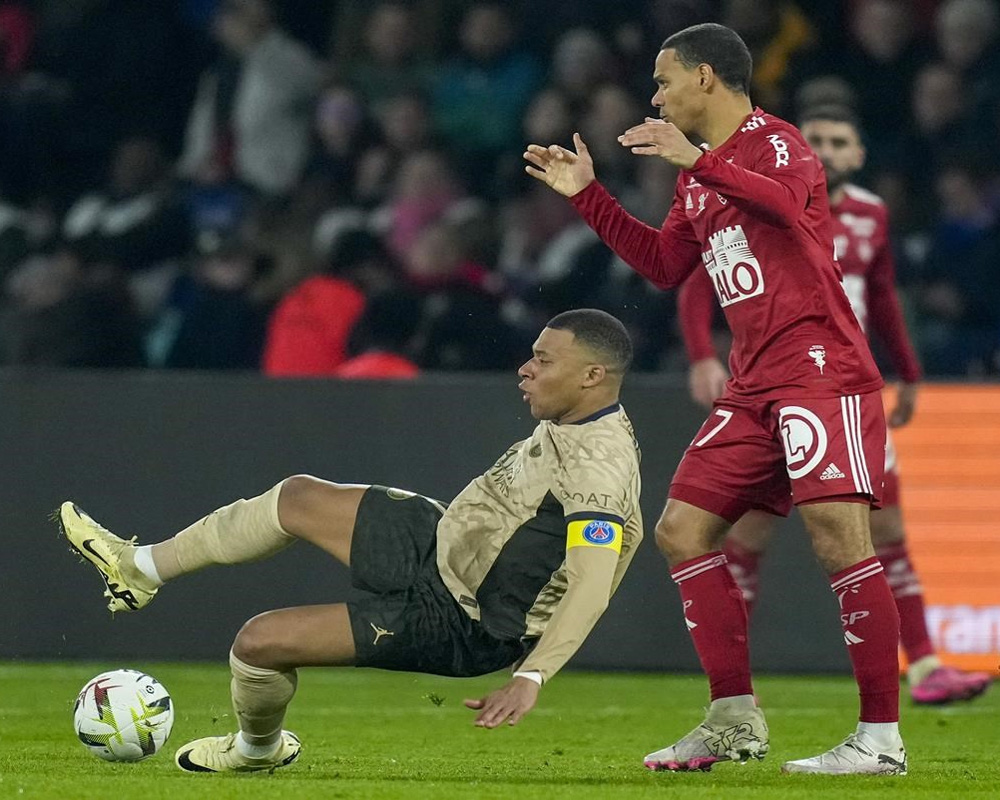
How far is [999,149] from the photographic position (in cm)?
1077

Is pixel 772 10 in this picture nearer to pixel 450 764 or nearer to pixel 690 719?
pixel 690 719

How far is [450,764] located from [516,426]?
10.8 ft

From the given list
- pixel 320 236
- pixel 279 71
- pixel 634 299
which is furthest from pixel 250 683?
pixel 279 71

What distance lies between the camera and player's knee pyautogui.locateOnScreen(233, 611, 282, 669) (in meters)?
5.25

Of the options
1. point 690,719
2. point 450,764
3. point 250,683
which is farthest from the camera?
point 690,719

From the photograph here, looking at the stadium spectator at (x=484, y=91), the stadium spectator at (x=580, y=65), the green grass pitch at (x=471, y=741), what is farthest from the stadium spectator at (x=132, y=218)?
the green grass pitch at (x=471, y=741)

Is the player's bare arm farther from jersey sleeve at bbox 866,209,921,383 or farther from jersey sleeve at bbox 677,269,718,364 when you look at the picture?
jersey sleeve at bbox 866,209,921,383

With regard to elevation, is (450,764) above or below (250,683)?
below

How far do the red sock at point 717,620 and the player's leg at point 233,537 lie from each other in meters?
1.08

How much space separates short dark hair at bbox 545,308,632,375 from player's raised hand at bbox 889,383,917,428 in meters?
2.92

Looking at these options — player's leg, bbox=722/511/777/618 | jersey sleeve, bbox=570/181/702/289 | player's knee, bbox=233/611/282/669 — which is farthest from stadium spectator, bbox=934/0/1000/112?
player's knee, bbox=233/611/282/669

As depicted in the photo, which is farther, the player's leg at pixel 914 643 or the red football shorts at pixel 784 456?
the player's leg at pixel 914 643

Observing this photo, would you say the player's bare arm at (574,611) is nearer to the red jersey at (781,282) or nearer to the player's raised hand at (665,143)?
the red jersey at (781,282)

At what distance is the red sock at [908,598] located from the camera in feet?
26.5
